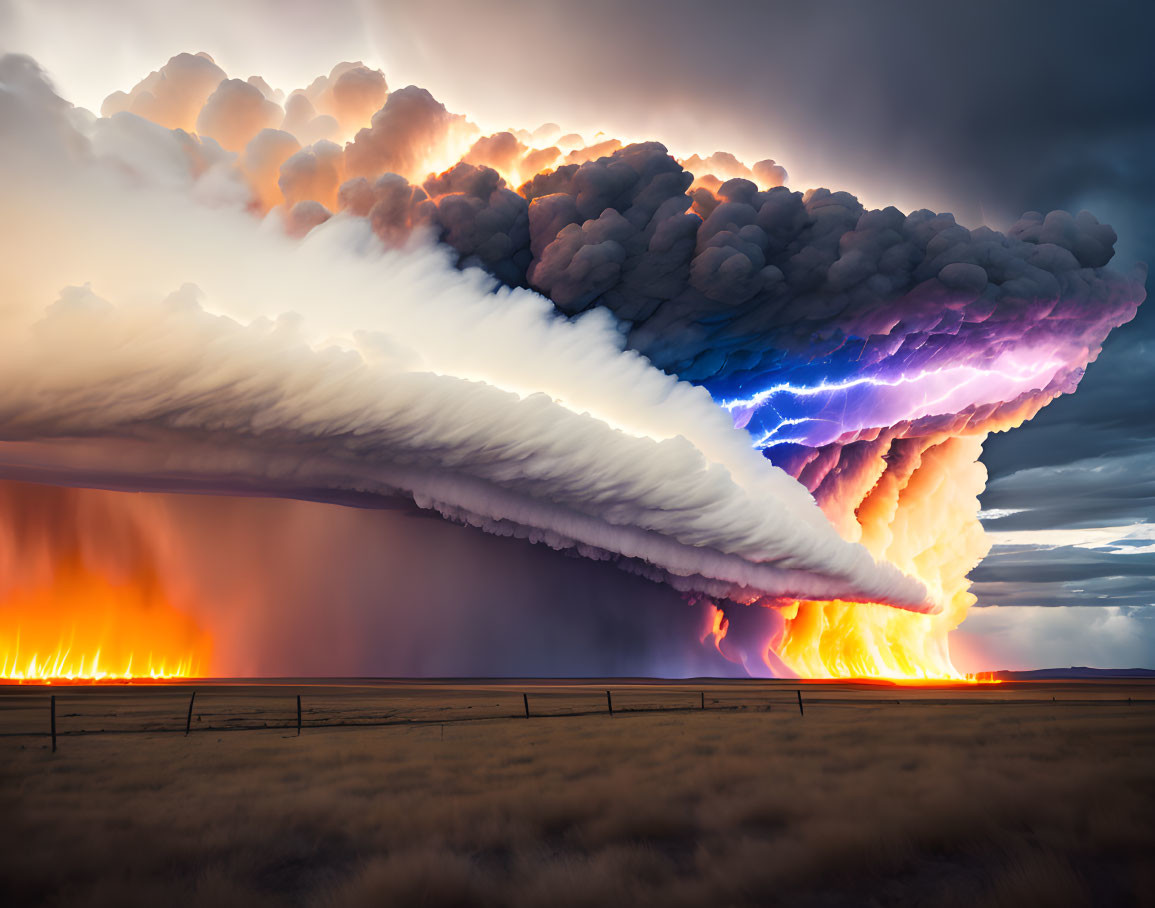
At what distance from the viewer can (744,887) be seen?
6.67 meters

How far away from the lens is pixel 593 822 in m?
9.40

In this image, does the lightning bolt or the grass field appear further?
the lightning bolt

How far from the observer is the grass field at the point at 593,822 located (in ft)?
21.9

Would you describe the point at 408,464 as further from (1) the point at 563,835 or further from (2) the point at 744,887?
(2) the point at 744,887

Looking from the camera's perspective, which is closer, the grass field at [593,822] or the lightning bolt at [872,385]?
the grass field at [593,822]

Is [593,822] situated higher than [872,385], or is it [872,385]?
[872,385]

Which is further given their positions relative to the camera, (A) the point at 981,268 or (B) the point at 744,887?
(A) the point at 981,268

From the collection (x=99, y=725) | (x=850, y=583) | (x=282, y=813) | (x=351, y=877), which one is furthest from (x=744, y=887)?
(x=850, y=583)

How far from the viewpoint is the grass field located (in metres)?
6.68

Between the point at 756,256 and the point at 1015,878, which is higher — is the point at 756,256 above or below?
above

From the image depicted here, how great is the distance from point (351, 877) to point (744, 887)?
12.5ft

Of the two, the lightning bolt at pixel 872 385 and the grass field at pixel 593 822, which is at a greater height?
the lightning bolt at pixel 872 385

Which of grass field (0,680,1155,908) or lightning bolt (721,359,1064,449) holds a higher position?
lightning bolt (721,359,1064,449)

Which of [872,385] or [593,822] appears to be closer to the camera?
[593,822]
